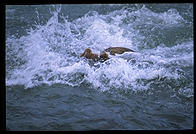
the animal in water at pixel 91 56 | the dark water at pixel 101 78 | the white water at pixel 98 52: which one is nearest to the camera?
the dark water at pixel 101 78

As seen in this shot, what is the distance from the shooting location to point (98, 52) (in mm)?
6887

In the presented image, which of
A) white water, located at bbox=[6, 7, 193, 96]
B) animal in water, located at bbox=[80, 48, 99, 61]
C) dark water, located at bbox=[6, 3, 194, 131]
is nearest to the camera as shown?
dark water, located at bbox=[6, 3, 194, 131]

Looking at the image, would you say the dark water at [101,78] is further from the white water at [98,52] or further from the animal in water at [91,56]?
the animal in water at [91,56]

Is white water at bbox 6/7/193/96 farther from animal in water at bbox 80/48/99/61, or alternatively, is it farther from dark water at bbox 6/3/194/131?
animal in water at bbox 80/48/99/61

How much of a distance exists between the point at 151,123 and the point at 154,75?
1.68 metres

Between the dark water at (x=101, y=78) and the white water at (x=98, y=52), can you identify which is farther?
the white water at (x=98, y=52)

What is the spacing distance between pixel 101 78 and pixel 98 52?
5.42ft

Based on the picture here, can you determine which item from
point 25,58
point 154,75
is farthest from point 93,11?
point 154,75

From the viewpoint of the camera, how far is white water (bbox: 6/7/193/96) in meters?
5.32

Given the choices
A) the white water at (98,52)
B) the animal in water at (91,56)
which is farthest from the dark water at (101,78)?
the animal in water at (91,56)

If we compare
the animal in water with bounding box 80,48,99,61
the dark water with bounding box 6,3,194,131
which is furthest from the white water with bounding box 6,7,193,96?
the animal in water with bounding box 80,48,99,61

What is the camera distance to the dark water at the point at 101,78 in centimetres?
406

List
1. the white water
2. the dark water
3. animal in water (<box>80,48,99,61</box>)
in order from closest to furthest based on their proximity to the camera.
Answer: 1. the dark water
2. the white water
3. animal in water (<box>80,48,99,61</box>)

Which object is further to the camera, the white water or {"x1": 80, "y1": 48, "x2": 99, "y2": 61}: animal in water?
{"x1": 80, "y1": 48, "x2": 99, "y2": 61}: animal in water
